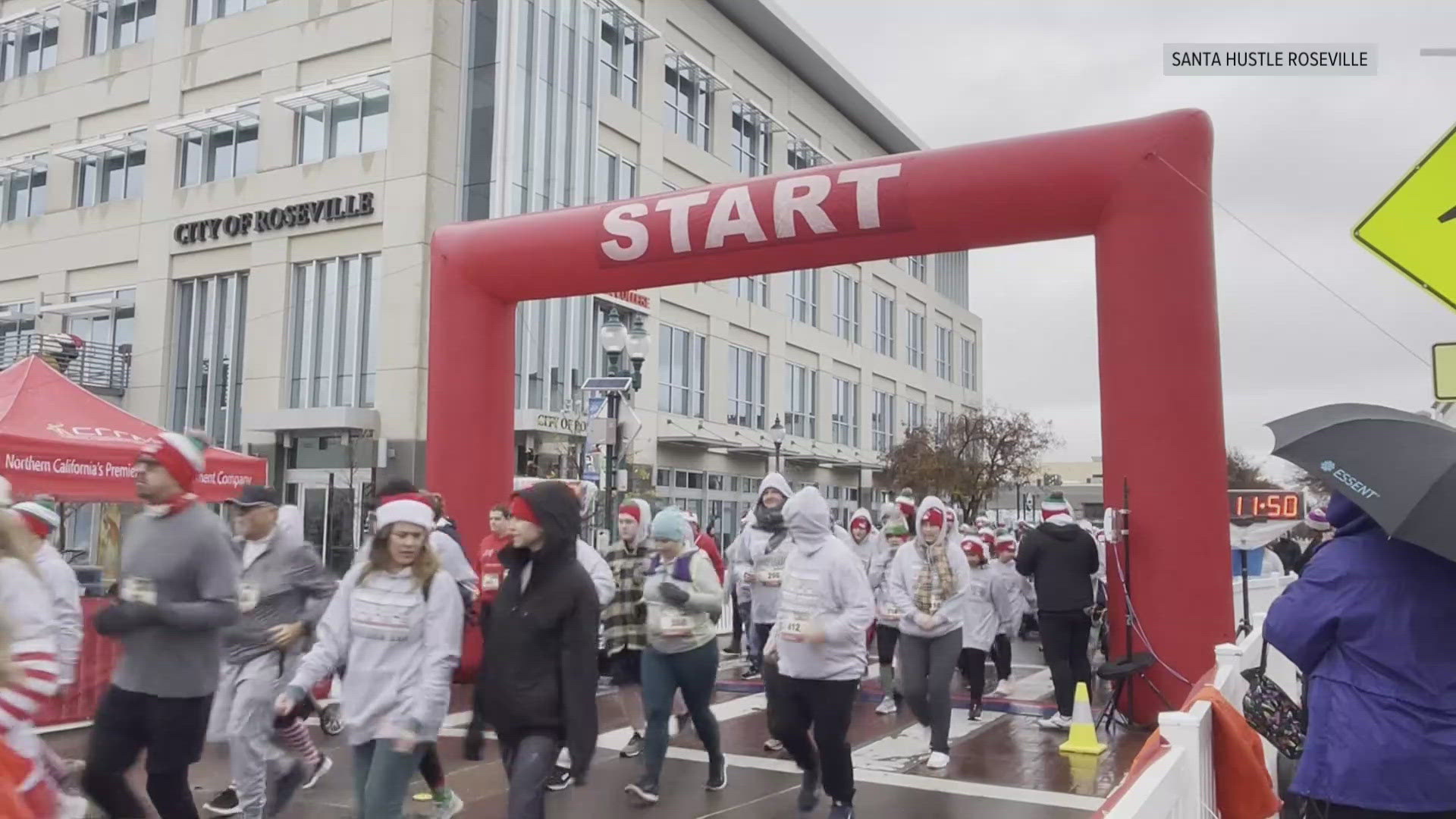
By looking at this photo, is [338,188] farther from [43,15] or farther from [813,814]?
[813,814]

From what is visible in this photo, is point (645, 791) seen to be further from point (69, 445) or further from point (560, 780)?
point (69, 445)

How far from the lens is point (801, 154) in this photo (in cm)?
4081

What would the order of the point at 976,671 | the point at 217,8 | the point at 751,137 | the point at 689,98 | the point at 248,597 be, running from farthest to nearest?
the point at 751,137
the point at 689,98
the point at 217,8
the point at 976,671
the point at 248,597

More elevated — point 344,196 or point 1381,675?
point 344,196

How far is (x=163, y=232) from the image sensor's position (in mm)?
29797

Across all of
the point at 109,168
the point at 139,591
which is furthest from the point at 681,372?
the point at 139,591

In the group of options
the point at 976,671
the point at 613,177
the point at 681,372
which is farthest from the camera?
the point at 681,372

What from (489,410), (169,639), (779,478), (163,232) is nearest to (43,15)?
(163,232)

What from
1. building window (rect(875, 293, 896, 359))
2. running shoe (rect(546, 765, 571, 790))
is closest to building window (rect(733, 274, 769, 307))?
building window (rect(875, 293, 896, 359))

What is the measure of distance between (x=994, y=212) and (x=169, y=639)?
23.7 ft

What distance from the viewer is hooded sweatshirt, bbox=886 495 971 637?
27.0ft

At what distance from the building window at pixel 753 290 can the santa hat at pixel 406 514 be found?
30618 millimetres

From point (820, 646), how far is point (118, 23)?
32503mm

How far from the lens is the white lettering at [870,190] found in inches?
400
